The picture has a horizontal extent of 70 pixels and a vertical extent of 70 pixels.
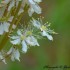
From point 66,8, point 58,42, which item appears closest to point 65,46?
point 58,42

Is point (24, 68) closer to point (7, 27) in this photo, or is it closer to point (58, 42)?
point (58, 42)

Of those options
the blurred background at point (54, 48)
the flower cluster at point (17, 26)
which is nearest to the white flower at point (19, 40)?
→ the flower cluster at point (17, 26)

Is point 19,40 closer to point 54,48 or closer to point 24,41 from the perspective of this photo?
point 24,41

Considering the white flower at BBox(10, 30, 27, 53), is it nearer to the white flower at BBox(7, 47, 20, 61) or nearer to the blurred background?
the white flower at BBox(7, 47, 20, 61)

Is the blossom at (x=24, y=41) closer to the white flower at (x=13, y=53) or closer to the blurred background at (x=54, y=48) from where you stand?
the white flower at (x=13, y=53)

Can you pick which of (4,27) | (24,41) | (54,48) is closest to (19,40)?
(24,41)

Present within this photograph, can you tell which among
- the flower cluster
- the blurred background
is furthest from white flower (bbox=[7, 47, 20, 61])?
the blurred background
